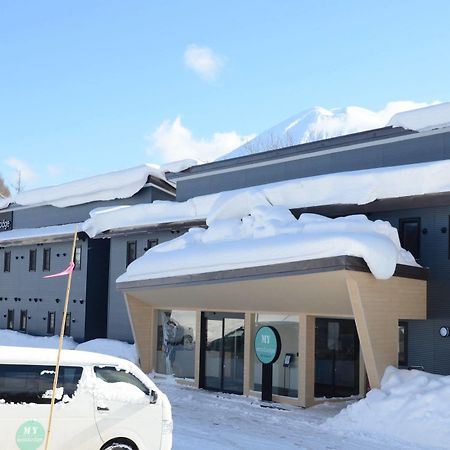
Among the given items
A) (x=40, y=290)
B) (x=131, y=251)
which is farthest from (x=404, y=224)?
(x=40, y=290)

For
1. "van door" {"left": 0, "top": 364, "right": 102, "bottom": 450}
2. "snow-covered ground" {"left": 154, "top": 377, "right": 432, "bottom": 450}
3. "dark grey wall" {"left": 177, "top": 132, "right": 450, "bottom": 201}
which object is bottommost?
"snow-covered ground" {"left": 154, "top": 377, "right": 432, "bottom": 450}

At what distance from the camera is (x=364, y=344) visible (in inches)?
586

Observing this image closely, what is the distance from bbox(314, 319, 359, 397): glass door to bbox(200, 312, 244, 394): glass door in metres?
2.45

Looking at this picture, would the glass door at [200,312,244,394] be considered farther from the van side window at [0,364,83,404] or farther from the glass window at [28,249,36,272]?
the glass window at [28,249,36,272]

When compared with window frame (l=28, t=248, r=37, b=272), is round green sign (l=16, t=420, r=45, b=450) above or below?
below

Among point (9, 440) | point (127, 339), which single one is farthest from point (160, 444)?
point (127, 339)

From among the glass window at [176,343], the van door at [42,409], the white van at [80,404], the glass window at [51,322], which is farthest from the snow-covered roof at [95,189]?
the van door at [42,409]

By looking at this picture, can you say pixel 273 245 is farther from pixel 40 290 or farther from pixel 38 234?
pixel 40 290

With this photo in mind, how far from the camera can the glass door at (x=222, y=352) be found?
19.1 m

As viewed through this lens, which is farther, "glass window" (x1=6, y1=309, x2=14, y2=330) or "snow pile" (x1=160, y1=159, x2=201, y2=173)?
"glass window" (x1=6, y1=309, x2=14, y2=330)

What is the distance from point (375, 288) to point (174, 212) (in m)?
10.0

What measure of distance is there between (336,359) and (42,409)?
10559 mm

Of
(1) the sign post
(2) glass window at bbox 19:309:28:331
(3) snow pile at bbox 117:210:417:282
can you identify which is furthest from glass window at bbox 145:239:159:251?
(2) glass window at bbox 19:309:28:331

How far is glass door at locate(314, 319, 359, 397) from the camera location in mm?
17656
